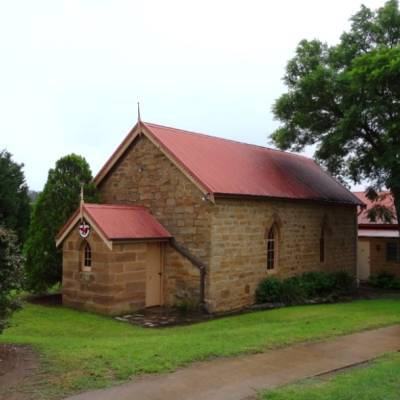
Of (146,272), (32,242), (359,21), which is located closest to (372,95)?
(359,21)

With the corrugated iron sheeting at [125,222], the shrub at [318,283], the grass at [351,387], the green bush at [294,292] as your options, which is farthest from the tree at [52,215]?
the grass at [351,387]

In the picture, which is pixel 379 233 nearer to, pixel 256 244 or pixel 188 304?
pixel 256 244

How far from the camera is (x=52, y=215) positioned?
1903 centimetres

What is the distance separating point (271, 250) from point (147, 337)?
29.6ft

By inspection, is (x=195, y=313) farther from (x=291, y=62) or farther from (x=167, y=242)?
(x=291, y=62)

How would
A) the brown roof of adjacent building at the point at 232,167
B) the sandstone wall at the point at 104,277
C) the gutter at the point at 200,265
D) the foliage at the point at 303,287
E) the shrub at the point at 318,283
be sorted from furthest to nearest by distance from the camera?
the shrub at the point at 318,283
the foliage at the point at 303,287
the brown roof of adjacent building at the point at 232,167
the gutter at the point at 200,265
the sandstone wall at the point at 104,277

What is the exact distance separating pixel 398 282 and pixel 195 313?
14.3 m

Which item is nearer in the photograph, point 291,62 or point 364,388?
point 364,388

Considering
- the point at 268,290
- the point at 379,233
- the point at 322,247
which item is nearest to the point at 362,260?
the point at 379,233

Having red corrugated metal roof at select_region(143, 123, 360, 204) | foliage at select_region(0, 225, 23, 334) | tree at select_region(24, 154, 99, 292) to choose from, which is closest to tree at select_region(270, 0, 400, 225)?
red corrugated metal roof at select_region(143, 123, 360, 204)

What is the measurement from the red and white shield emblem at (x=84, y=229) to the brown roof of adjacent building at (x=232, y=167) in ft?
12.4

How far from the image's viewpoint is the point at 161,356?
931 centimetres

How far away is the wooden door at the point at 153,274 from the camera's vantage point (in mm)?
17500

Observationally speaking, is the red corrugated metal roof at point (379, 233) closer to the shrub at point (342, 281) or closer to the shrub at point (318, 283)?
the shrub at point (342, 281)
